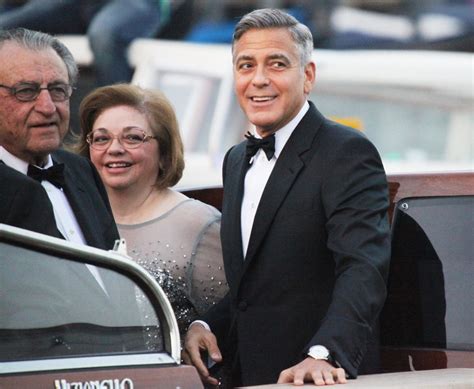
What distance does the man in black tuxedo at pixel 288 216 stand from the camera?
3.98 meters

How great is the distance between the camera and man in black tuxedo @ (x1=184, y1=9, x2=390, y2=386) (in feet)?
13.1

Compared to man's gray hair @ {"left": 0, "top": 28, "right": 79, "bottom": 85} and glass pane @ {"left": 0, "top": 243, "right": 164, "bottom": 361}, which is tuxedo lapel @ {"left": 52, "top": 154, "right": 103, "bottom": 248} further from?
glass pane @ {"left": 0, "top": 243, "right": 164, "bottom": 361}

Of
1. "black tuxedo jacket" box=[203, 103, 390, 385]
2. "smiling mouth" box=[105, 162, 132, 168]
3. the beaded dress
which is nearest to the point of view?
"black tuxedo jacket" box=[203, 103, 390, 385]

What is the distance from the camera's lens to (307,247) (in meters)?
4.08

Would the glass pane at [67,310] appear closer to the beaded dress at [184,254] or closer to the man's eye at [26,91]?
the man's eye at [26,91]

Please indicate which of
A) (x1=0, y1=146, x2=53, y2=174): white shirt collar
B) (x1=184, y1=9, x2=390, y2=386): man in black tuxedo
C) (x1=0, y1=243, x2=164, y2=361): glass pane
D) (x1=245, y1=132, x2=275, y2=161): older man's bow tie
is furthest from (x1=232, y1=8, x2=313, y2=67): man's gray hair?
(x1=0, y1=243, x2=164, y2=361): glass pane

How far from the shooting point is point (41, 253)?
3.29m

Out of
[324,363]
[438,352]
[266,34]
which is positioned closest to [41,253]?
[324,363]

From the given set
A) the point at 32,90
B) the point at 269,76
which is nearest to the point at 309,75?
the point at 269,76

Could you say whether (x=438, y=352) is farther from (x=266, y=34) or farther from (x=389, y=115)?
(x=389, y=115)

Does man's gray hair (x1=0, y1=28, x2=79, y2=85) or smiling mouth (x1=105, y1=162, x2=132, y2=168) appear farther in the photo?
smiling mouth (x1=105, y1=162, x2=132, y2=168)

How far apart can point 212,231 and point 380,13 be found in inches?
356

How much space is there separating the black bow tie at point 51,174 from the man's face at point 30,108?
5cm

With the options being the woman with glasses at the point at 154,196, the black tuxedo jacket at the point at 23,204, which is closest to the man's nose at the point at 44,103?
the black tuxedo jacket at the point at 23,204
